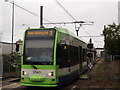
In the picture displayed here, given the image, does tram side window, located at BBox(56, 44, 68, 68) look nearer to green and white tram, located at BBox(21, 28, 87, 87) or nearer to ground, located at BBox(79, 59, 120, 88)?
green and white tram, located at BBox(21, 28, 87, 87)

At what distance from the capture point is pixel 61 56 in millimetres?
11625

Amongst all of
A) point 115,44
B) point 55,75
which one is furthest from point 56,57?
point 115,44

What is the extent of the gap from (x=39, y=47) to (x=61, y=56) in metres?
1.26

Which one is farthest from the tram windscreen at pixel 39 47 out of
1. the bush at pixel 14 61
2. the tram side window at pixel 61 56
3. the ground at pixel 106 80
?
the bush at pixel 14 61

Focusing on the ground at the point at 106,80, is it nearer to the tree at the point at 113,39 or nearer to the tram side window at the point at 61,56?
the tram side window at the point at 61,56

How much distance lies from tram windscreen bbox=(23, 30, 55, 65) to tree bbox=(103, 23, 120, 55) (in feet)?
69.6

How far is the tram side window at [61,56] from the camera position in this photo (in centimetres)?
1135

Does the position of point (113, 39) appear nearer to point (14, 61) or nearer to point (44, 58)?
point (14, 61)

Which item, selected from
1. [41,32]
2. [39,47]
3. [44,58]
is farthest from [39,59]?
[41,32]

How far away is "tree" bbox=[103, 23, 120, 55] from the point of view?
32.0 metres

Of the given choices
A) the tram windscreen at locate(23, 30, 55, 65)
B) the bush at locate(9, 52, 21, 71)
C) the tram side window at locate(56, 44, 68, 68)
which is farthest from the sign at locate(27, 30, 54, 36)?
the bush at locate(9, 52, 21, 71)

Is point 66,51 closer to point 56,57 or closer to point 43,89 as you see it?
point 56,57

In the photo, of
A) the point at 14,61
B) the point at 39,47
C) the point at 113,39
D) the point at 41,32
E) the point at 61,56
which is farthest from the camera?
the point at 113,39

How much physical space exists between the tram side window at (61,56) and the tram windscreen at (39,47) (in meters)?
0.41
